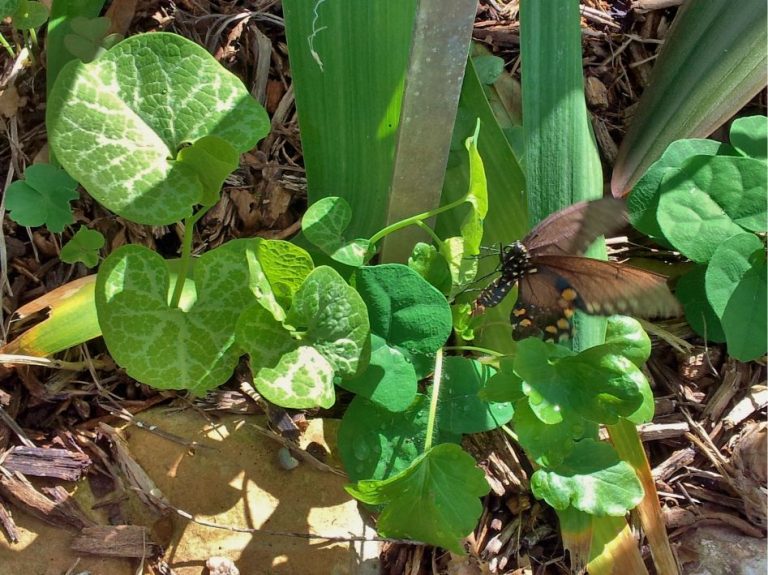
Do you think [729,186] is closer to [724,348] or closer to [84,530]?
[724,348]

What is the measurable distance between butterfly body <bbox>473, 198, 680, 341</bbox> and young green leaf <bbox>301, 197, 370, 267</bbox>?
246 mm

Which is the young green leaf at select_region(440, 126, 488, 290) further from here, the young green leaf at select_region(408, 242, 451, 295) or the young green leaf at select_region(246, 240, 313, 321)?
the young green leaf at select_region(246, 240, 313, 321)

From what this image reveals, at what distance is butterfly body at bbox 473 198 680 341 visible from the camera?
115 cm

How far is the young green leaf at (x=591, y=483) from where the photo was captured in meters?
1.22

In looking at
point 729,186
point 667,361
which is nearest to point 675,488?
point 667,361

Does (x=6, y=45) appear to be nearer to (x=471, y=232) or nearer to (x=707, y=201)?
(x=471, y=232)

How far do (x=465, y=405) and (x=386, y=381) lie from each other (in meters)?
0.19

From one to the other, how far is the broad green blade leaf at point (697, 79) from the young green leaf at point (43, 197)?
109 cm

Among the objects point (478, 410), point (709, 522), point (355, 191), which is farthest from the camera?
point (709, 522)

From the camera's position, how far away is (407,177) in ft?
4.30

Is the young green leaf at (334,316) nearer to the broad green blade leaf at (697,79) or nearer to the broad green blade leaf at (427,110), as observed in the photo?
the broad green blade leaf at (427,110)

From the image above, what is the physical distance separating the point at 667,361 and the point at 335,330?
0.86 meters

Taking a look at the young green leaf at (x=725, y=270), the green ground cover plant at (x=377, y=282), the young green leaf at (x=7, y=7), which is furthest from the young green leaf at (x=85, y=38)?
the young green leaf at (x=725, y=270)

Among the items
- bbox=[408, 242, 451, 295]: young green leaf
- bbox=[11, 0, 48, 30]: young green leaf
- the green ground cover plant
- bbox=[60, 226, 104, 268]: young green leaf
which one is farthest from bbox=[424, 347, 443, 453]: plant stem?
bbox=[11, 0, 48, 30]: young green leaf
